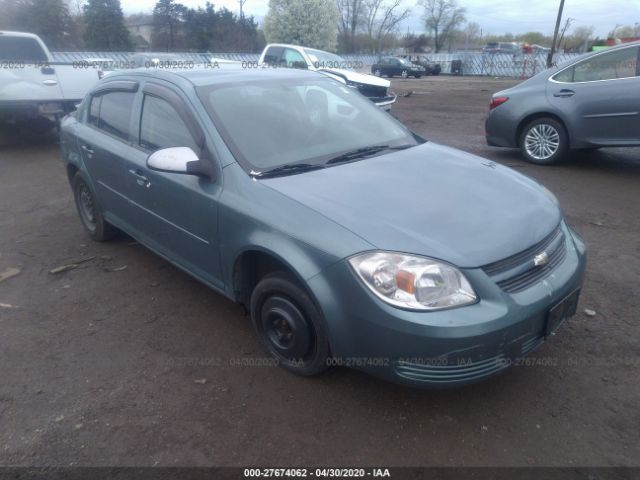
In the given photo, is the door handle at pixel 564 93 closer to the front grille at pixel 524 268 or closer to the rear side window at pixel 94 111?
the front grille at pixel 524 268

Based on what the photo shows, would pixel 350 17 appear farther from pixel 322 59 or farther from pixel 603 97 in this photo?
pixel 603 97

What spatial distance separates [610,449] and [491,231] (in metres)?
1.15

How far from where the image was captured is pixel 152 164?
3.13 meters

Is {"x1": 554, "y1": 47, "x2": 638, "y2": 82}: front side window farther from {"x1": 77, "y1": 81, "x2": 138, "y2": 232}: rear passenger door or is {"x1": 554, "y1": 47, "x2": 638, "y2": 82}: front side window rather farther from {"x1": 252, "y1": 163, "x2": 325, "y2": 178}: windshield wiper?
{"x1": 77, "y1": 81, "x2": 138, "y2": 232}: rear passenger door

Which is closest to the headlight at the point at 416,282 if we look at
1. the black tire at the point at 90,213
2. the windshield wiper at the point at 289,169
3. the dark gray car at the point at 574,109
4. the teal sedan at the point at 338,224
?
the teal sedan at the point at 338,224

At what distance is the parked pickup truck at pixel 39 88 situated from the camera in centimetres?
851

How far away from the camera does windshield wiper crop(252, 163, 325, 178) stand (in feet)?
9.84

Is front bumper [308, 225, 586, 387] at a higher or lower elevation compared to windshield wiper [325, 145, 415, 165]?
lower

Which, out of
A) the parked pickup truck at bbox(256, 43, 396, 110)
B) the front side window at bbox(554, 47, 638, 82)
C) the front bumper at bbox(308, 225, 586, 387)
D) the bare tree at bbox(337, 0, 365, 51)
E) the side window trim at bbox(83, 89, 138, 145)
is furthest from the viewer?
the bare tree at bbox(337, 0, 365, 51)

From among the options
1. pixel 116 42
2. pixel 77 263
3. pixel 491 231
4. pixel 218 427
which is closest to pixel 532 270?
pixel 491 231

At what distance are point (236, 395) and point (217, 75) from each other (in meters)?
2.20

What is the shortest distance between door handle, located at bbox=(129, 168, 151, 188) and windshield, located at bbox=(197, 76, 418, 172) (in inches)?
30.1

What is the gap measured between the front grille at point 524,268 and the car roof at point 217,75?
7.24 feet

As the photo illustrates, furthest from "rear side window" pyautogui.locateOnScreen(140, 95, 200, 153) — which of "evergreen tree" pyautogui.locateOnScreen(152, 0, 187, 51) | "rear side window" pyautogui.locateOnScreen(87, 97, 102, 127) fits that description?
"evergreen tree" pyautogui.locateOnScreen(152, 0, 187, 51)
